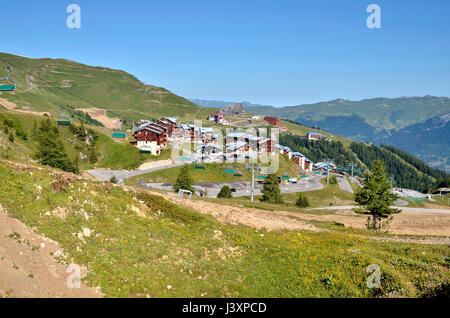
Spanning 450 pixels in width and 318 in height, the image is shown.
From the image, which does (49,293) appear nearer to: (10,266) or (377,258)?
(10,266)

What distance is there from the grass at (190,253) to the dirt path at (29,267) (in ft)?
3.19

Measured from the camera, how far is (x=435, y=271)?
1105 inches

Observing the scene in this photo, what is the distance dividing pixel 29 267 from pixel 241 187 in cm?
10828

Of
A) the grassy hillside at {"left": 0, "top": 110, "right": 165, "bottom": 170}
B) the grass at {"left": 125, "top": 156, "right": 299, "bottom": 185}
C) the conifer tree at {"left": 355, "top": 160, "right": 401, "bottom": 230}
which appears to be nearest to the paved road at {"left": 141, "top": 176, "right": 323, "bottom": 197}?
the grass at {"left": 125, "top": 156, "right": 299, "bottom": 185}

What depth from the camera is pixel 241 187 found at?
128125 mm

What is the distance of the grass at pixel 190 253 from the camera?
24.0 meters

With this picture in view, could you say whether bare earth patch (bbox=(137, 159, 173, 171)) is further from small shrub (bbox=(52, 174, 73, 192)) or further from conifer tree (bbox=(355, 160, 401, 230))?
small shrub (bbox=(52, 174, 73, 192))

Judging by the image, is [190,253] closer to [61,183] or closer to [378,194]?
[61,183]

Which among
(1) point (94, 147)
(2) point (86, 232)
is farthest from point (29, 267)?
(1) point (94, 147)

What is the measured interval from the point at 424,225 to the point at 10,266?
75.0 meters

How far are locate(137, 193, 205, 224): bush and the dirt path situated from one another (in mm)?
12459

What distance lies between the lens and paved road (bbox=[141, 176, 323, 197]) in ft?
363

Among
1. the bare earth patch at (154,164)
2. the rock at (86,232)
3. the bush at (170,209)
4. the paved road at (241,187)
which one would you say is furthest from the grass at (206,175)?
the rock at (86,232)
